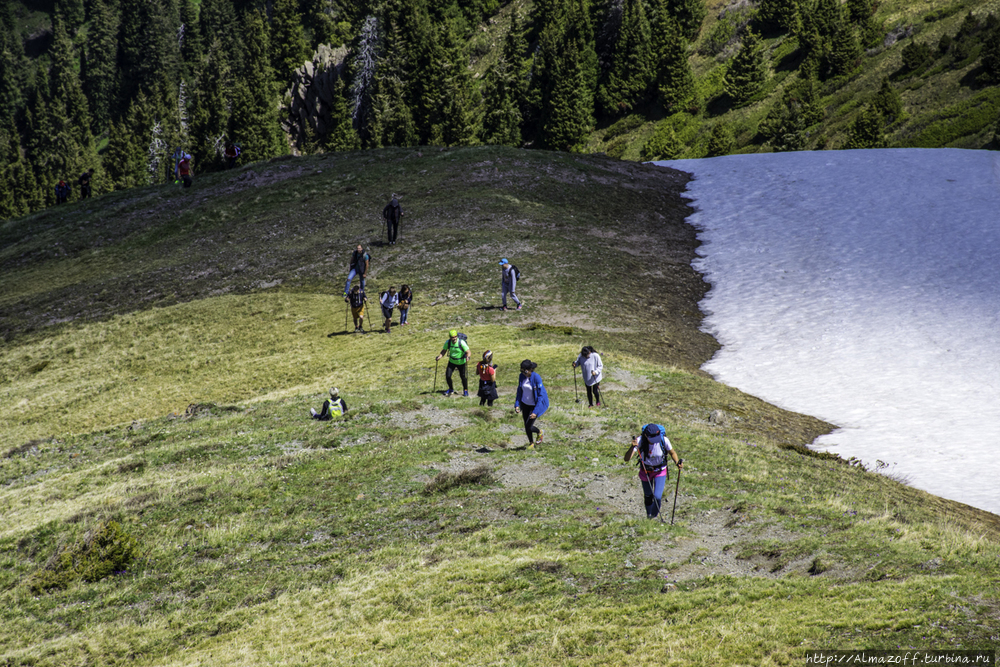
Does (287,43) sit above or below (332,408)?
above

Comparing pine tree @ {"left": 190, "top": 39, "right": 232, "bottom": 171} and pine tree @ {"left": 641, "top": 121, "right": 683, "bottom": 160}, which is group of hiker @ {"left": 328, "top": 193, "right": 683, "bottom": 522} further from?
pine tree @ {"left": 190, "top": 39, "right": 232, "bottom": 171}

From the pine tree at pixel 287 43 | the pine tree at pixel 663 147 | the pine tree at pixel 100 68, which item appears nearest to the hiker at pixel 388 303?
the pine tree at pixel 663 147

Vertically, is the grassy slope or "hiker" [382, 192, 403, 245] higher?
"hiker" [382, 192, 403, 245]

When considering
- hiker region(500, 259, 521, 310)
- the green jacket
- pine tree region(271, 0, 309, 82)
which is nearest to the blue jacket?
the green jacket

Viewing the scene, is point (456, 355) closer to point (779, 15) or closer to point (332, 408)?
point (332, 408)

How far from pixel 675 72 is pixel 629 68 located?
7.46 m

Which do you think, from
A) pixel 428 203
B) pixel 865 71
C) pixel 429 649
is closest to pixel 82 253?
pixel 428 203

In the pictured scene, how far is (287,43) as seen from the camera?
423 feet

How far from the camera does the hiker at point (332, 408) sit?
844 inches

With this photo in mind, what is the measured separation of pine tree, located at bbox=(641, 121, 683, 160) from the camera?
83500 millimetres

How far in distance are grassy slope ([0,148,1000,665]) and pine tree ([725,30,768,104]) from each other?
59.2m

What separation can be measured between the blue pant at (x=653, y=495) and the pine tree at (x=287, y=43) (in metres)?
131

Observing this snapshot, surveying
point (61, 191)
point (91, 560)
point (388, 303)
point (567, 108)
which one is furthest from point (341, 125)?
point (91, 560)

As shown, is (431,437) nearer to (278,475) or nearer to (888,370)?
(278,475)
